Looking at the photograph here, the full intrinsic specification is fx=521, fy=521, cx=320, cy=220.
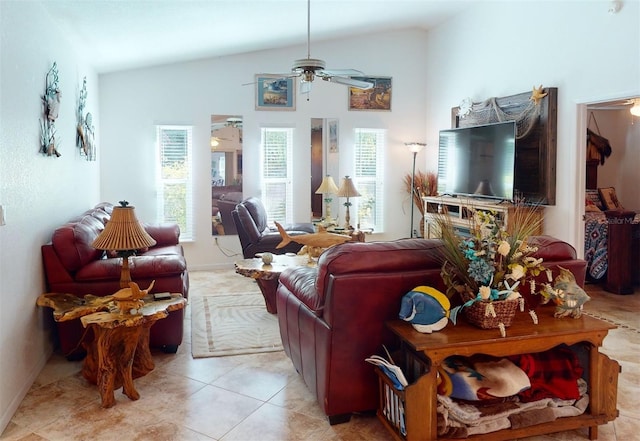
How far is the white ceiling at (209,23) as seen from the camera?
400 centimetres

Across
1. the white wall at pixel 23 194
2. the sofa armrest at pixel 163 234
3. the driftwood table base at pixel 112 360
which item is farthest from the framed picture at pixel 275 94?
the driftwood table base at pixel 112 360

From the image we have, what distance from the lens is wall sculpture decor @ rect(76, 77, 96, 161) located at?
190 inches

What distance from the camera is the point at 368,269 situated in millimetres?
2432

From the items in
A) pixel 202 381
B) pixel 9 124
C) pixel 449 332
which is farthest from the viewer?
pixel 202 381

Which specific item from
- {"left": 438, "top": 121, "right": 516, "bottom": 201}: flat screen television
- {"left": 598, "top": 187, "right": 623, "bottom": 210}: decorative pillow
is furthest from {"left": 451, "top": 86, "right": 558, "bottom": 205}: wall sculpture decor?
{"left": 598, "top": 187, "right": 623, "bottom": 210}: decorative pillow

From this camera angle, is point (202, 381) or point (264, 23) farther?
point (264, 23)


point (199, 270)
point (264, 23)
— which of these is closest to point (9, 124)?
point (264, 23)

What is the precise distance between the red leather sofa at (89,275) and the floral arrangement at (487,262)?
1.93 m

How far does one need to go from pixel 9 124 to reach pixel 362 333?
2142mm

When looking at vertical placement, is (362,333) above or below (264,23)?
below

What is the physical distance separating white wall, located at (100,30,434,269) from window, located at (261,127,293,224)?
104 millimetres

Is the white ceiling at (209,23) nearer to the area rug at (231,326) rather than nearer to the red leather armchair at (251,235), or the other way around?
the red leather armchair at (251,235)

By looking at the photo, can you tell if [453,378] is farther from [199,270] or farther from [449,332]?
[199,270]

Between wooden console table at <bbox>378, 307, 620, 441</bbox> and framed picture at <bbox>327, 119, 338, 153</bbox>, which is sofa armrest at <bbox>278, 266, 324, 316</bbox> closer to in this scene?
wooden console table at <bbox>378, 307, 620, 441</bbox>
